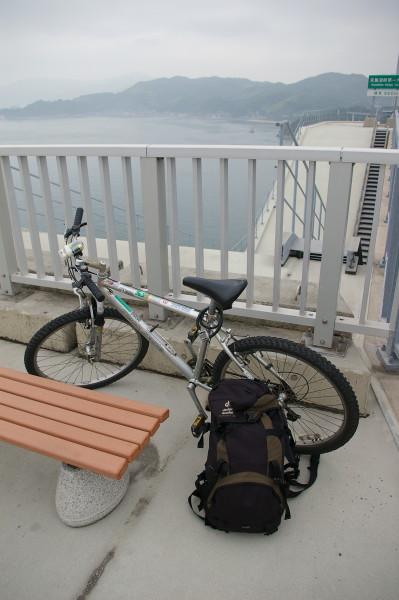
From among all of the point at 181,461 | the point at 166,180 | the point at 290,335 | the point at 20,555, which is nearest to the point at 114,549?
the point at 20,555

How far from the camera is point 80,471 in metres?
1.92

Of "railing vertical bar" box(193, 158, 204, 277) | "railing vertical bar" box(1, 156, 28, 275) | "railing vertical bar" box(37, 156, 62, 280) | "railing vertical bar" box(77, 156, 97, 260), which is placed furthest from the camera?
"railing vertical bar" box(1, 156, 28, 275)

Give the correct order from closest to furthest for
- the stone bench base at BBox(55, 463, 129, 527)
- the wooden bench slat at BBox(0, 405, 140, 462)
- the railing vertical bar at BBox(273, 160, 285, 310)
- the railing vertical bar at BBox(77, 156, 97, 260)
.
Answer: the wooden bench slat at BBox(0, 405, 140, 462), the stone bench base at BBox(55, 463, 129, 527), the railing vertical bar at BBox(273, 160, 285, 310), the railing vertical bar at BBox(77, 156, 97, 260)

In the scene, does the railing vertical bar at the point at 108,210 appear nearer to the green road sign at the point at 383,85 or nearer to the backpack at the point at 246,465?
the backpack at the point at 246,465

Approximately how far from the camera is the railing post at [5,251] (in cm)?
323

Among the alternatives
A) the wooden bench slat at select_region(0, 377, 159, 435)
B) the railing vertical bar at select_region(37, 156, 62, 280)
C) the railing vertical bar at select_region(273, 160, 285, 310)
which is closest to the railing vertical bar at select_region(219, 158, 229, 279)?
the railing vertical bar at select_region(273, 160, 285, 310)

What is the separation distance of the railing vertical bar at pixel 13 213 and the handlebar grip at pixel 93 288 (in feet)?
4.01

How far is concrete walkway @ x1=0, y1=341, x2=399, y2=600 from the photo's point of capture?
1.67m

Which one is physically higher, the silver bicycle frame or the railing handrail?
the railing handrail

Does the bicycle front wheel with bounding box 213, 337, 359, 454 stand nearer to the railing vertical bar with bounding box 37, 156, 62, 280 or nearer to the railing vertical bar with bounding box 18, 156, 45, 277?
the railing vertical bar with bounding box 37, 156, 62, 280

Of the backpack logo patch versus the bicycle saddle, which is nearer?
the backpack logo patch

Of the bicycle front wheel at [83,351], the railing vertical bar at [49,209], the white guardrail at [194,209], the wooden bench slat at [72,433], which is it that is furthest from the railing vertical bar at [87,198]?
the wooden bench slat at [72,433]

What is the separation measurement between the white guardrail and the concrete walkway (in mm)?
868

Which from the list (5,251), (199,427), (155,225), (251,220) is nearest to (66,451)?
(199,427)
